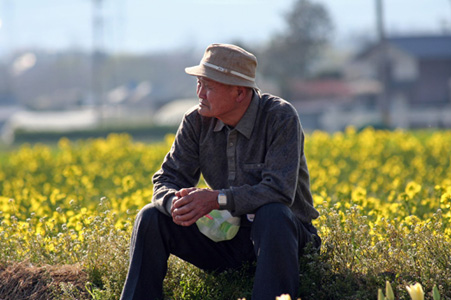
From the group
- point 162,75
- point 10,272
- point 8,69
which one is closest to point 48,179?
point 10,272

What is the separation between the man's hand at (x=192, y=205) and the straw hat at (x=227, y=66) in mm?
561

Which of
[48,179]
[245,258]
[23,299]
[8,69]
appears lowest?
[8,69]

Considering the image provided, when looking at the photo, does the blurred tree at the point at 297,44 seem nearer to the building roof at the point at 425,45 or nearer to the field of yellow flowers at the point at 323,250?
the building roof at the point at 425,45

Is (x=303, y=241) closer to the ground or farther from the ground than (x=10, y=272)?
farther from the ground

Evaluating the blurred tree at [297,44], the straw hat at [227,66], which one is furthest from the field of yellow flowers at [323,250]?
the blurred tree at [297,44]

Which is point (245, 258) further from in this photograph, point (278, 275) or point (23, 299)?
point (23, 299)

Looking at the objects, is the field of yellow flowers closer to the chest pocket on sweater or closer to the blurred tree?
the chest pocket on sweater

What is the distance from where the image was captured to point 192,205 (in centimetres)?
368

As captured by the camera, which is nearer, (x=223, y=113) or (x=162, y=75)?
(x=223, y=113)

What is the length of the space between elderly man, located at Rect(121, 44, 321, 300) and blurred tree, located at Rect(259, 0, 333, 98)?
42288mm

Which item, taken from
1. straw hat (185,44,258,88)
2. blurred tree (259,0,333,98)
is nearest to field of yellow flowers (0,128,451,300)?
straw hat (185,44,258,88)

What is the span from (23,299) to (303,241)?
5.09ft

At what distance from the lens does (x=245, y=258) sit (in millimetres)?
4016

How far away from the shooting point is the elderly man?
142 inches
